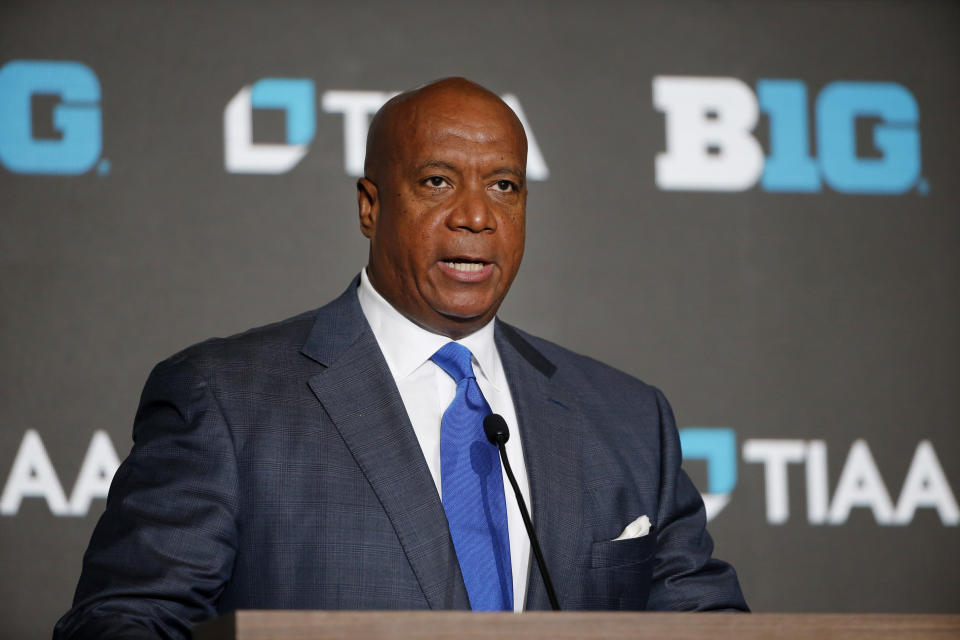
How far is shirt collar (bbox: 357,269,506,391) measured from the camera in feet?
7.09

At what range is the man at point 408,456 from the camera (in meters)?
1.88

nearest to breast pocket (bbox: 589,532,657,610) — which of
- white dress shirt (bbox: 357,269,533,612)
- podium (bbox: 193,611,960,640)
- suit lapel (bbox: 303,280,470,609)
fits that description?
white dress shirt (bbox: 357,269,533,612)

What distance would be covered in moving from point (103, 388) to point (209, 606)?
1.51 meters

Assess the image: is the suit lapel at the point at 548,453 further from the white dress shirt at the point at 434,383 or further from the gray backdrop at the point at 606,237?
the gray backdrop at the point at 606,237

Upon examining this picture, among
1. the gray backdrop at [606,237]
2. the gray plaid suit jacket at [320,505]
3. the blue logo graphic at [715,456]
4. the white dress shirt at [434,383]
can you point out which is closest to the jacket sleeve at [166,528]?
the gray plaid suit jacket at [320,505]

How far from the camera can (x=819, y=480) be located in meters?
3.46

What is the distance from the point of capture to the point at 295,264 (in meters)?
3.35

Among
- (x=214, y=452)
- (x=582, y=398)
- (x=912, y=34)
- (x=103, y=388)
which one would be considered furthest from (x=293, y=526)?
(x=912, y=34)

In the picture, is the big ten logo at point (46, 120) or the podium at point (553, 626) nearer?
the podium at point (553, 626)

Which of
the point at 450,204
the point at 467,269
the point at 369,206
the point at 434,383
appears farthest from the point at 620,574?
the point at 369,206

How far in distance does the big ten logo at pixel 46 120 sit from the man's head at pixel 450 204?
140 centimetres

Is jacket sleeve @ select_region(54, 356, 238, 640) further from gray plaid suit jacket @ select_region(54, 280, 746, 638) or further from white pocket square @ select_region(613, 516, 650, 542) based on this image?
white pocket square @ select_region(613, 516, 650, 542)

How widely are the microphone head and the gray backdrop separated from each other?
1.53m

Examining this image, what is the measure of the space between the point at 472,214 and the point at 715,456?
1.59m
